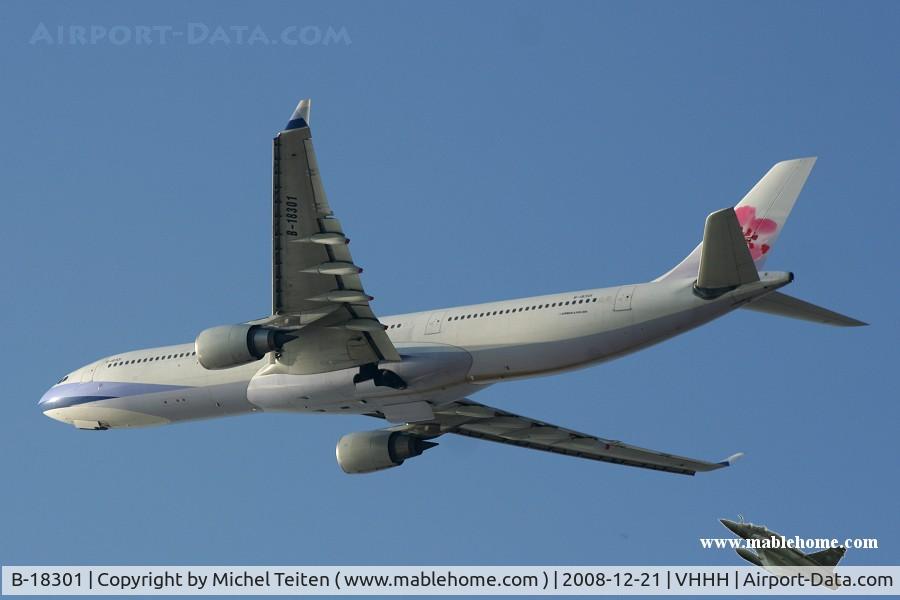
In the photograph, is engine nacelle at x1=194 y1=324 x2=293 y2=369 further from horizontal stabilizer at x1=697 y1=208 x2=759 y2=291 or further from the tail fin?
the tail fin

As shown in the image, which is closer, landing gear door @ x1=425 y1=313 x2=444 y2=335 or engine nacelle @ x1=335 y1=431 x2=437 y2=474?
landing gear door @ x1=425 y1=313 x2=444 y2=335

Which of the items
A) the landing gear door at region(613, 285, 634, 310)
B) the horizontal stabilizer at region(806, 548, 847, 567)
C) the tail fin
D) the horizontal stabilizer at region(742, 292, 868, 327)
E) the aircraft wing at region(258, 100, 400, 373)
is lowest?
the horizontal stabilizer at region(806, 548, 847, 567)

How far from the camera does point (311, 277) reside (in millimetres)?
38500

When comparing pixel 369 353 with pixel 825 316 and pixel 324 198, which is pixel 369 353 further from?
pixel 825 316

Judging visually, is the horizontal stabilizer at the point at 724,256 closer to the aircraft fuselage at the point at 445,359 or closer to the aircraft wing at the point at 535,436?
the aircraft fuselage at the point at 445,359

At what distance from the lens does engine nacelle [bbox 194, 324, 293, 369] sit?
3994 centimetres

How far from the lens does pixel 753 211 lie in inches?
1634

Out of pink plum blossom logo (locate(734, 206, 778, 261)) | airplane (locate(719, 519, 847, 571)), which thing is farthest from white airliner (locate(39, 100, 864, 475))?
airplane (locate(719, 519, 847, 571))

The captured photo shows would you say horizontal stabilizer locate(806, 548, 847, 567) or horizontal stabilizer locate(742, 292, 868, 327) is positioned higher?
horizontal stabilizer locate(742, 292, 868, 327)

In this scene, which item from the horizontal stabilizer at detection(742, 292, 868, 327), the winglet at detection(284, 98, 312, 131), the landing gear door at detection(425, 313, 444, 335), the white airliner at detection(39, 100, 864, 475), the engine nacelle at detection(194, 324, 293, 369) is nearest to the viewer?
the winglet at detection(284, 98, 312, 131)

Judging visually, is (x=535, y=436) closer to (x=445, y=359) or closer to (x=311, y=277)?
(x=445, y=359)

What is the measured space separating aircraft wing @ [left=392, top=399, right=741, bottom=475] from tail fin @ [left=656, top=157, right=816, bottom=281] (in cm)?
883

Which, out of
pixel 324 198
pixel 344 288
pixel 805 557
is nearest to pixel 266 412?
pixel 344 288

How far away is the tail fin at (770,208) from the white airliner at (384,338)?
40 mm
